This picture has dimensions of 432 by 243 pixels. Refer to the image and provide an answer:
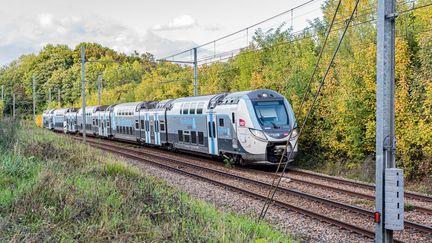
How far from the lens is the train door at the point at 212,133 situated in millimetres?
21203

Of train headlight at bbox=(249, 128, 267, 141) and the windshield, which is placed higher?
the windshield

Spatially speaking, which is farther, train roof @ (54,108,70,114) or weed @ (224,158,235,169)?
train roof @ (54,108,70,114)

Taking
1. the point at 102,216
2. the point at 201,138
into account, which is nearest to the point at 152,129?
the point at 201,138

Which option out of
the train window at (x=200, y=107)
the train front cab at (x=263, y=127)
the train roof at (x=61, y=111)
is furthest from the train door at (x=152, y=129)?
the train roof at (x=61, y=111)

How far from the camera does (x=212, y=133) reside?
842 inches

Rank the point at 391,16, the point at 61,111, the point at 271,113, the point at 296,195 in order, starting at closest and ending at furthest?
the point at 391,16, the point at 296,195, the point at 271,113, the point at 61,111

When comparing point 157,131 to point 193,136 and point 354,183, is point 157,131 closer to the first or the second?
point 193,136

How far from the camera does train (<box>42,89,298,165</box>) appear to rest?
18562mm

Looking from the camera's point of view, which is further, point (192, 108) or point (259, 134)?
point (192, 108)

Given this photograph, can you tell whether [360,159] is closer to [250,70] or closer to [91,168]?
[91,168]

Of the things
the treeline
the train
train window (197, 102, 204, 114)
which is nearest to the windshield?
the train

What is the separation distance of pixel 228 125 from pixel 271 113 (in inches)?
77.0

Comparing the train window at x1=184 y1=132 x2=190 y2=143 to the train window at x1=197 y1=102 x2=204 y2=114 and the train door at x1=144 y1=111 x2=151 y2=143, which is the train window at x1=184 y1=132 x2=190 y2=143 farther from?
the train door at x1=144 y1=111 x2=151 y2=143

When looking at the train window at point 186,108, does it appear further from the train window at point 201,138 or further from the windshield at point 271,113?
the windshield at point 271,113
